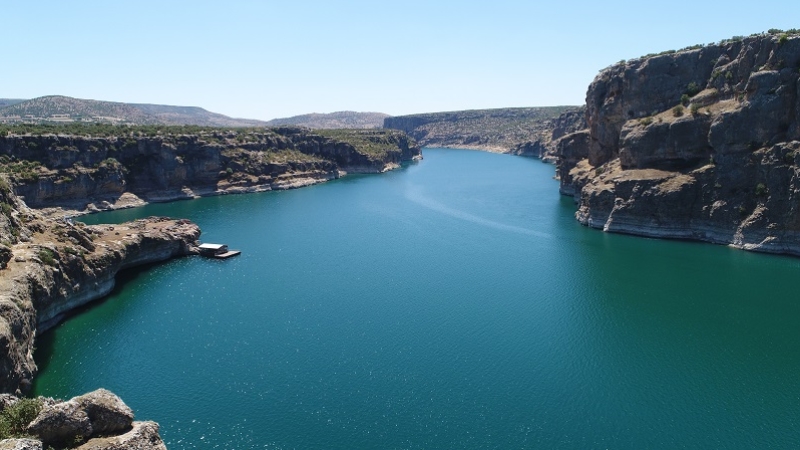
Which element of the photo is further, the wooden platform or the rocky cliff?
the rocky cliff

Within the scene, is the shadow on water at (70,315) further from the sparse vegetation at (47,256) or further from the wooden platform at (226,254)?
the wooden platform at (226,254)

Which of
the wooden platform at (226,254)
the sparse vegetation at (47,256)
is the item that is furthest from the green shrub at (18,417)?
the wooden platform at (226,254)

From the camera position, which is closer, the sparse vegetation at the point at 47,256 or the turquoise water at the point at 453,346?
the turquoise water at the point at 453,346

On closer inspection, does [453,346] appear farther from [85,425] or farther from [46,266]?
[46,266]

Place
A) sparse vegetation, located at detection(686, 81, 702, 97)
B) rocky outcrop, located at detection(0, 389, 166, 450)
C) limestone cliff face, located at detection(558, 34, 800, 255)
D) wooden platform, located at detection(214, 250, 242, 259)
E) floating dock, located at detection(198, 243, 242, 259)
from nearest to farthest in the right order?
rocky outcrop, located at detection(0, 389, 166, 450) → limestone cliff face, located at detection(558, 34, 800, 255) → wooden platform, located at detection(214, 250, 242, 259) → floating dock, located at detection(198, 243, 242, 259) → sparse vegetation, located at detection(686, 81, 702, 97)

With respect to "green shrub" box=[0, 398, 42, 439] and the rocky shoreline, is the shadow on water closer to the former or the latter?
the rocky shoreline

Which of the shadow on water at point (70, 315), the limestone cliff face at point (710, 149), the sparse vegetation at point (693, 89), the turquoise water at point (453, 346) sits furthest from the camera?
the sparse vegetation at point (693, 89)

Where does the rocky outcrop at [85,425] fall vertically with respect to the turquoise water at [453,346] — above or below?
above

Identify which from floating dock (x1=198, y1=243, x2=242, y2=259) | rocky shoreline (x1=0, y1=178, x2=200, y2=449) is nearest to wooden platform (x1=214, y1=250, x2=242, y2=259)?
floating dock (x1=198, y1=243, x2=242, y2=259)
